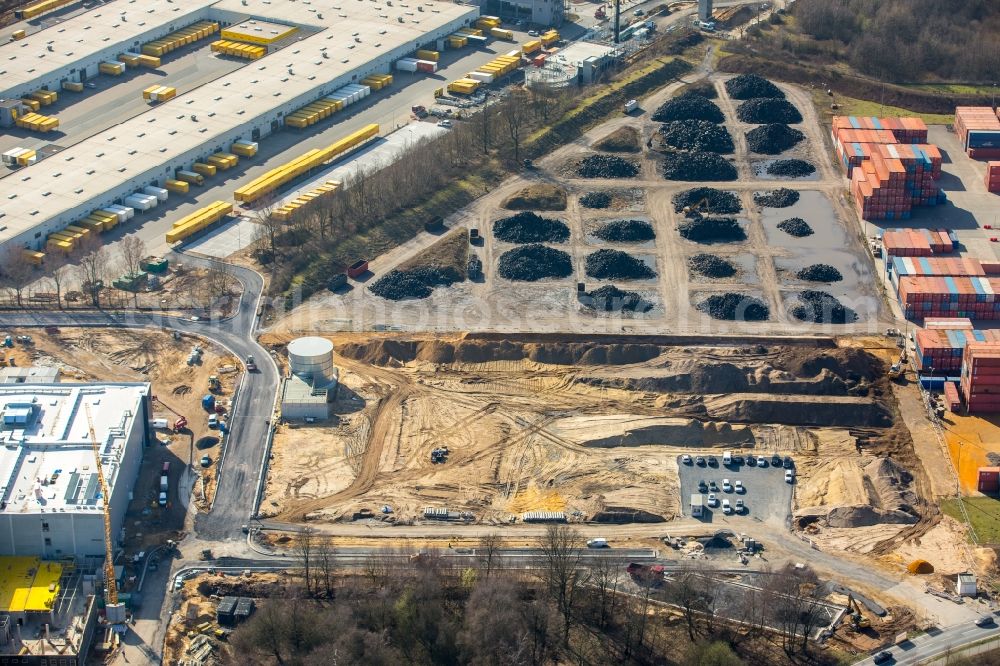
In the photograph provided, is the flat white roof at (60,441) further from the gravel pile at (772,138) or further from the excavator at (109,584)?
the gravel pile at (772,138)

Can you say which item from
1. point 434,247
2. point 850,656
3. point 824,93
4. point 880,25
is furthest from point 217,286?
point 880,25

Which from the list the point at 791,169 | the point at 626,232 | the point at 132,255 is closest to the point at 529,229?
the point at 626,232

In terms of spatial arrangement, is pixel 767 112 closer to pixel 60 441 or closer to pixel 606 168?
pixel 606 168

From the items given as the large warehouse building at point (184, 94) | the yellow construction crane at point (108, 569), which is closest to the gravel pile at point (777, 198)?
the large warehouse building at point (184, 94)

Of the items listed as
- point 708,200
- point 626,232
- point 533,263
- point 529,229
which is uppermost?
point 533,263

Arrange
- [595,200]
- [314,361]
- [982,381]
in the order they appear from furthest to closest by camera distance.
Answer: [595,200] → [314,361] → [982,381]

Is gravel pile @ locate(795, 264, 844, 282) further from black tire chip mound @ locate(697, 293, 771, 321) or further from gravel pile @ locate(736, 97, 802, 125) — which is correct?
gravel pile @ locate(736, 97, 802, 125)

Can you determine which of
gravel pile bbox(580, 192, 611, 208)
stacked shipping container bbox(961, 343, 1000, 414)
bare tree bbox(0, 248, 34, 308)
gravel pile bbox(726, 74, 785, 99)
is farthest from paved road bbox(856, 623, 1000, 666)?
gravel pile bbox(726, 74, 785, 99)

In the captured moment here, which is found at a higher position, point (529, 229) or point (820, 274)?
point (529, 229)
